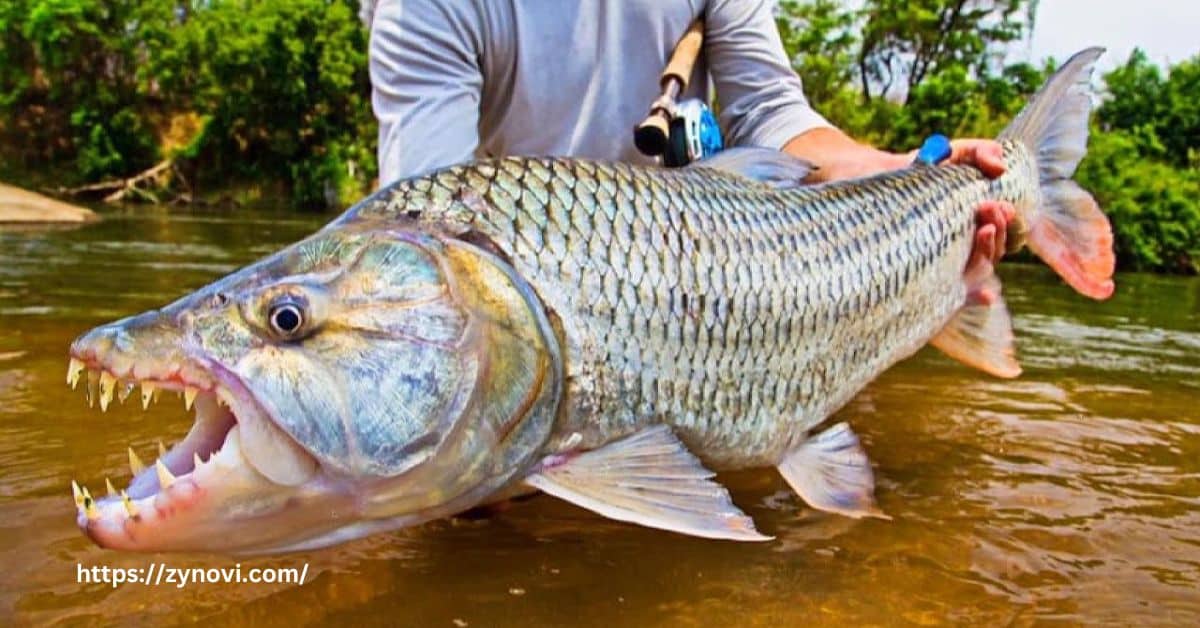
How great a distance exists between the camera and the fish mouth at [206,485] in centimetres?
159

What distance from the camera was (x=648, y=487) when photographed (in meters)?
1.90

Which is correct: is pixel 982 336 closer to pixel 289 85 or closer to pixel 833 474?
pixel 833 474

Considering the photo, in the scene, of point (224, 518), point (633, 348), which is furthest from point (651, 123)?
point (224, 518)

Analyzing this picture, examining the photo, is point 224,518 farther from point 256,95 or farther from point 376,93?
point 256,95

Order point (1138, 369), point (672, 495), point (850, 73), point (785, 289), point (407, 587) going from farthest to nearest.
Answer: point (850, 73) < point (1138, 369) < point (785, 289) < point (407, 587) < point (672, 495)

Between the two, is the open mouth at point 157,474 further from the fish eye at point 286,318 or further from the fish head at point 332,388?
the fish eye at point 286,318

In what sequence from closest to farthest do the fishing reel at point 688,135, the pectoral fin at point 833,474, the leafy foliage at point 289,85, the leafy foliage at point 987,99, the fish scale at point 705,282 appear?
the fish scale at point 705,282, the pectoral fin at point 833,474, the fishing reel at point 688,135, the leafy foliage at point 987,99, the leafy foliage at point 289,85

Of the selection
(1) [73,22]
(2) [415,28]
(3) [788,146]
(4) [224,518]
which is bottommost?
(4) [224,518]

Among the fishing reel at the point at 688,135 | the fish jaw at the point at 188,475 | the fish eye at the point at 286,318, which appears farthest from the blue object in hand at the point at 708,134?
the fish jaw at the point at 188,475

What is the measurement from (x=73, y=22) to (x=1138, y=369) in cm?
3539

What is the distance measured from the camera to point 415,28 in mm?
2898

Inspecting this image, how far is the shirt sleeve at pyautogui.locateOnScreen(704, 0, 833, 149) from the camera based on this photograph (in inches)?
139

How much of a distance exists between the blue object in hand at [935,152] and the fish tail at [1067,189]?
1.04 feet

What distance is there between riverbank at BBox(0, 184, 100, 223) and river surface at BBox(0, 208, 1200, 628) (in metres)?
13.2
